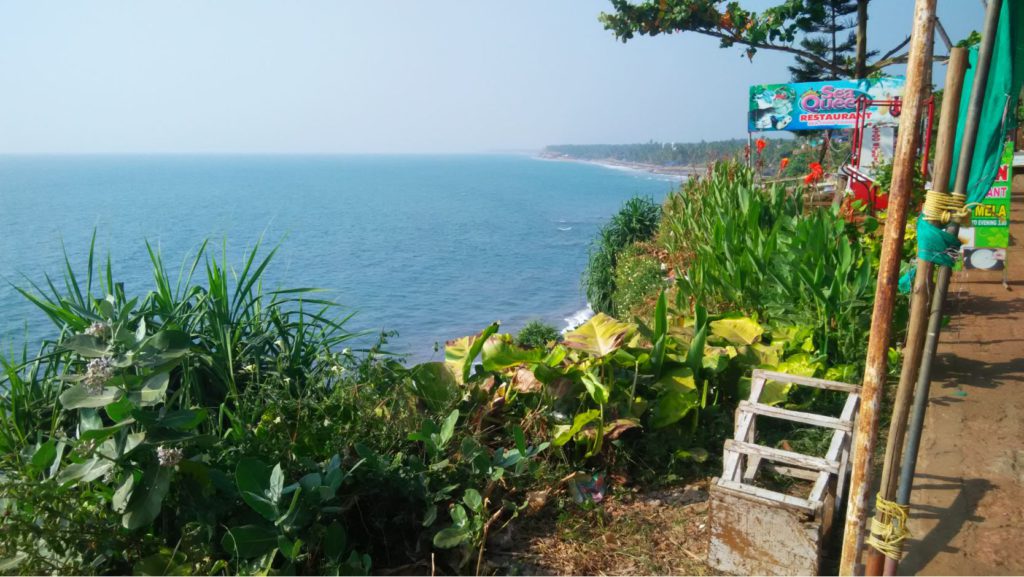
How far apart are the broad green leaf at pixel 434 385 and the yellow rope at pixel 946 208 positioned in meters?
1.97

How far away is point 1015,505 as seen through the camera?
284 centimetres

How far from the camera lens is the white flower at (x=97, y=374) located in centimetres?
224

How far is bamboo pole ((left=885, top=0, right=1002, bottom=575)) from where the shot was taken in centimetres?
197

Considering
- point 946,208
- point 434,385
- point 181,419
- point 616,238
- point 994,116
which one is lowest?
point 616,238

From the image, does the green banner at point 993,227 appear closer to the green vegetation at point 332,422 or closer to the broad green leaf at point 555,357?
the green vegetation at point 332,422

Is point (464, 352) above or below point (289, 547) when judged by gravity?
above

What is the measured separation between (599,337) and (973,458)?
170 cm

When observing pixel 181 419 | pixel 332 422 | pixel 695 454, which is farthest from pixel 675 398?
pixel 181 419

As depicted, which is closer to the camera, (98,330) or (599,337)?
(98,330)

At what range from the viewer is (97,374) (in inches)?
88.0

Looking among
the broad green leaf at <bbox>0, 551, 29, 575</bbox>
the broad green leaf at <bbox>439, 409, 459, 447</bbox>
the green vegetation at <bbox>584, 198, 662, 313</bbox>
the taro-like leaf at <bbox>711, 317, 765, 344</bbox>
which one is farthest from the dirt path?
the green vegetation at <bbox>584, 198, 662, 313</bbox>

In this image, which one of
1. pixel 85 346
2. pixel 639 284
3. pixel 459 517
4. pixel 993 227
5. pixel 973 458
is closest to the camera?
pixel 85 346

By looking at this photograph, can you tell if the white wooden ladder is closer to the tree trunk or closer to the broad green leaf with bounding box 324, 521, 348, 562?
the broad green leaf with bounding box 324, 521, 348, 562

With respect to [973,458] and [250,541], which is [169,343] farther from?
[973,458]
